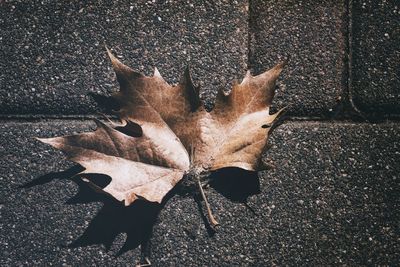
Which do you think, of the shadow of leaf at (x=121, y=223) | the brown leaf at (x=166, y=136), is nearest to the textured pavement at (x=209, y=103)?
the shadow of leaf at (x=121, y=223)

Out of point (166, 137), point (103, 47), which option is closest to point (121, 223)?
point (166, 137)

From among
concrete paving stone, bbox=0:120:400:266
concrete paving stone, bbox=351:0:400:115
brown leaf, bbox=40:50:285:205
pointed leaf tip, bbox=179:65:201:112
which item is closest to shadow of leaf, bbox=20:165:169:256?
concrete paving stone, bbox=0:120:400:266

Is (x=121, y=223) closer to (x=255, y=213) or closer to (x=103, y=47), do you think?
(x=255, y=213)

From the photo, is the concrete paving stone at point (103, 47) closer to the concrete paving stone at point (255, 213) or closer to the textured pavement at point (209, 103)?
the textured pavement at point (209, 103)

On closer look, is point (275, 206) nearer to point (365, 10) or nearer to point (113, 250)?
point (113, 250)

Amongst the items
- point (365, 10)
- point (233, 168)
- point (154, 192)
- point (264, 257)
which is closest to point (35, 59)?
point (154, 192)

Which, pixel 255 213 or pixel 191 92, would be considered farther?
pixel 255 213
